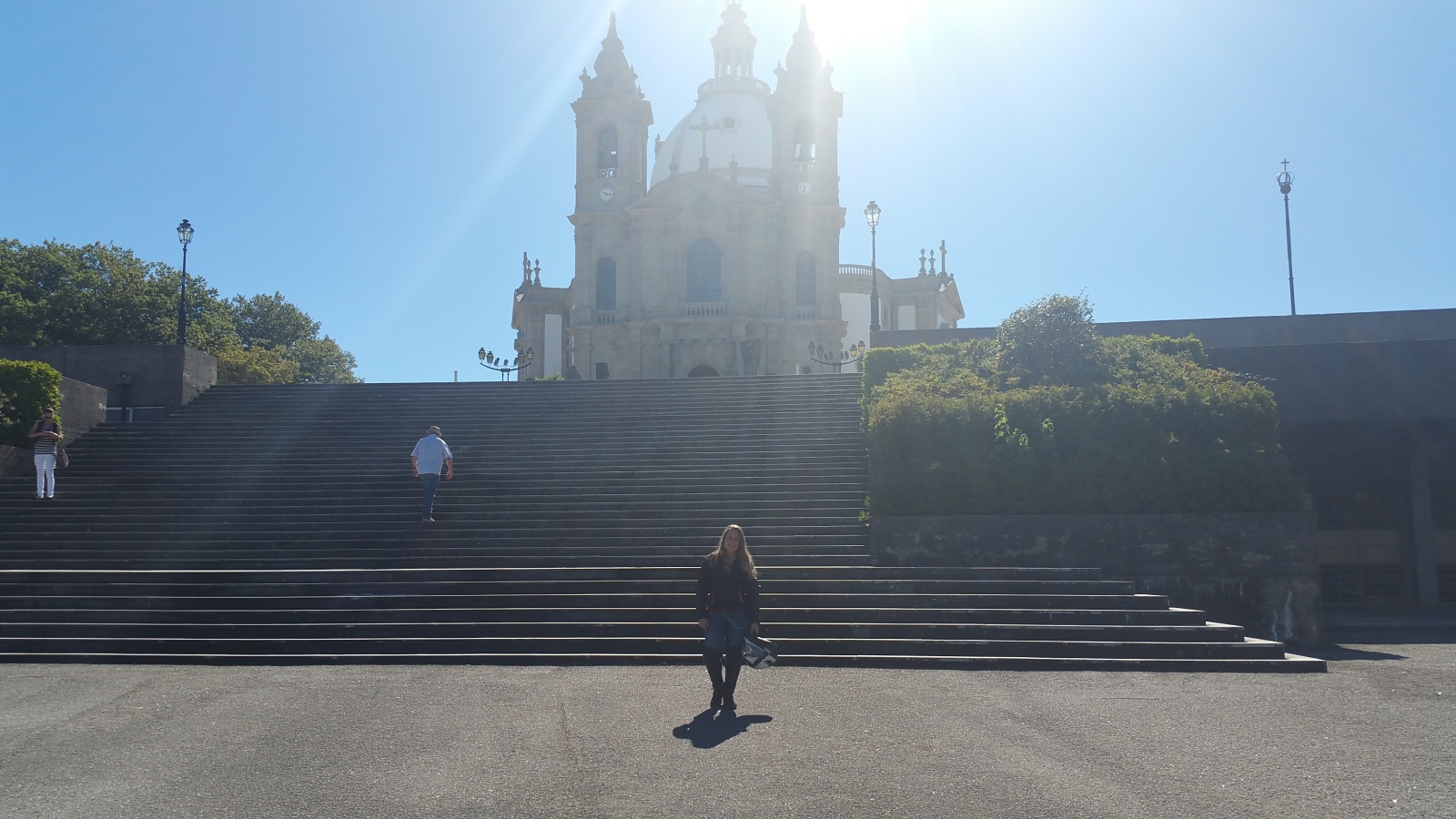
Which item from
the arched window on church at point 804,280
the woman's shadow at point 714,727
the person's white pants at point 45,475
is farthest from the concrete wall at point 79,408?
the arched window on church at point 804,280

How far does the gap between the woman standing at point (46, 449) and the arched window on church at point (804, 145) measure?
38763 millimetres

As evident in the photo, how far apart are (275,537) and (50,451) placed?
13.9 ft

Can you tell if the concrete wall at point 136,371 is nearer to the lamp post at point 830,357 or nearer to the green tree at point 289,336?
the lamp post at point 830,357

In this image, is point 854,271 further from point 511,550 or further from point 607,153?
point 511,550

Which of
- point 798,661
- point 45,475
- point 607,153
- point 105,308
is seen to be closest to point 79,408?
point 45,475

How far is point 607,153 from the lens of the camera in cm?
5100

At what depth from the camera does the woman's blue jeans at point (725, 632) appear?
8328 millimetres

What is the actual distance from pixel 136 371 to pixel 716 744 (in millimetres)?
20847

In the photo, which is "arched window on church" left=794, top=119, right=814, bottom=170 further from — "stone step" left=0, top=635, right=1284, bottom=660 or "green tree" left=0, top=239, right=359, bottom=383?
"stone step" left=0, top=635, right=1284, bottom=660

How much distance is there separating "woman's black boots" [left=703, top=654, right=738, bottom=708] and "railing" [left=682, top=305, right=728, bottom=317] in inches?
1568

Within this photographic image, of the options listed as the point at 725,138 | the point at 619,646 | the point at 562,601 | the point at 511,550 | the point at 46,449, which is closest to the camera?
the point at 619,646

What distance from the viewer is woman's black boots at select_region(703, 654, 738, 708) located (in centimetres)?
833

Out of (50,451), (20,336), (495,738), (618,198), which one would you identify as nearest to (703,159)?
(618,198)

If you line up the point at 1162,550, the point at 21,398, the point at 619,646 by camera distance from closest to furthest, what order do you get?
1. the point at 619,646
2. the point at 1162,550
3. the point at 21,398
